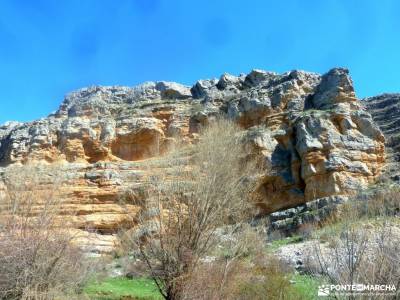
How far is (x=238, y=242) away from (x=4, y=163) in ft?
105

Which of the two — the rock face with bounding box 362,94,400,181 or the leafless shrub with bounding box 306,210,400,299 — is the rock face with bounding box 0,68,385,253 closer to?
the rock face with bounding box 362,94,400,181

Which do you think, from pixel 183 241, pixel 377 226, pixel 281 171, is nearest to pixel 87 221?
pixel 281 171

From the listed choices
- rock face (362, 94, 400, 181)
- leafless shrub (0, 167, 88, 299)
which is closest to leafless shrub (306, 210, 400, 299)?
leafless shrub (0, 167, 88, 299)

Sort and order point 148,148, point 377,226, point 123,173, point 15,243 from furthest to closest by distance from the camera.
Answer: point 148,148 → point 123,173 → point 15,243 → point 377,226

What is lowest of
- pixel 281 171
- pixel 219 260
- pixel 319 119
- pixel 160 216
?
pixel 219 260

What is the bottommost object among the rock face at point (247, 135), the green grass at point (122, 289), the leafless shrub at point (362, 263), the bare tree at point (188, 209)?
the green grass at point (122, 289)

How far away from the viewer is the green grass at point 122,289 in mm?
14855

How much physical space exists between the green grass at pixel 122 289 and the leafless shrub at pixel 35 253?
5.44ft

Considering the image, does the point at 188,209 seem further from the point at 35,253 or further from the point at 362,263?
the point at 362,263

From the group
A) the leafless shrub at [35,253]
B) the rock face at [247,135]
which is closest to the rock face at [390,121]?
the rock face at [247,135]

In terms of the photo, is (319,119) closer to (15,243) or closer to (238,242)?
(238,242)

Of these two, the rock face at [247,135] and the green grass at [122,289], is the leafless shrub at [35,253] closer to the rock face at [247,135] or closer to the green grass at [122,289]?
the green grass at [122,289]

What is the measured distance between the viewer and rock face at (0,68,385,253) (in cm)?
A: 2798

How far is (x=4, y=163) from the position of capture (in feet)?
132
